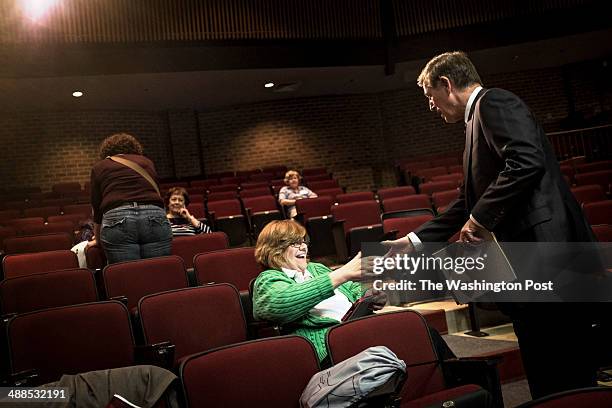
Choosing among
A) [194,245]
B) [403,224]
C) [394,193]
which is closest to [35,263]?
[194,245]

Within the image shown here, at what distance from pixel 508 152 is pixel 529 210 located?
0.53ft

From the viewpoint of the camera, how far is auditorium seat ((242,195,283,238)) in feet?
21.4

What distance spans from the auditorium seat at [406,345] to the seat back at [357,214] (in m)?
3.59

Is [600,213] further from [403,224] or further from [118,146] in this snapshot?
[118,146]

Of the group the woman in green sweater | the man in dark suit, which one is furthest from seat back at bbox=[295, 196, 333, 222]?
the man in dark suit

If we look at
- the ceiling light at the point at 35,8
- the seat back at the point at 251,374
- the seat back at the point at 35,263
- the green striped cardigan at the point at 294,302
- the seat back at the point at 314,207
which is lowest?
the seat back at the point at 251,374

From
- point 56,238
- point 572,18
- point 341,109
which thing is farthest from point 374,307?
point 341,109

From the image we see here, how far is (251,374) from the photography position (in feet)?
6.15

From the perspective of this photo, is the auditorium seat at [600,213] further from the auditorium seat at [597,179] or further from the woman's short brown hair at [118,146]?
the woman's short brown hair at [118,146]

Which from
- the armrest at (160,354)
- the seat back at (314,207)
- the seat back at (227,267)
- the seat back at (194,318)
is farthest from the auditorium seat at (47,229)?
the armrest at (160,354)

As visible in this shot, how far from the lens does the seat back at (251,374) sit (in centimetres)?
181

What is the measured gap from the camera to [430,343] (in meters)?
2.13

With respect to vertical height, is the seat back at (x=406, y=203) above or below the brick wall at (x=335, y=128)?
below

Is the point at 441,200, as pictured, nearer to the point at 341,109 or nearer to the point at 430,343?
the point at 430,343
